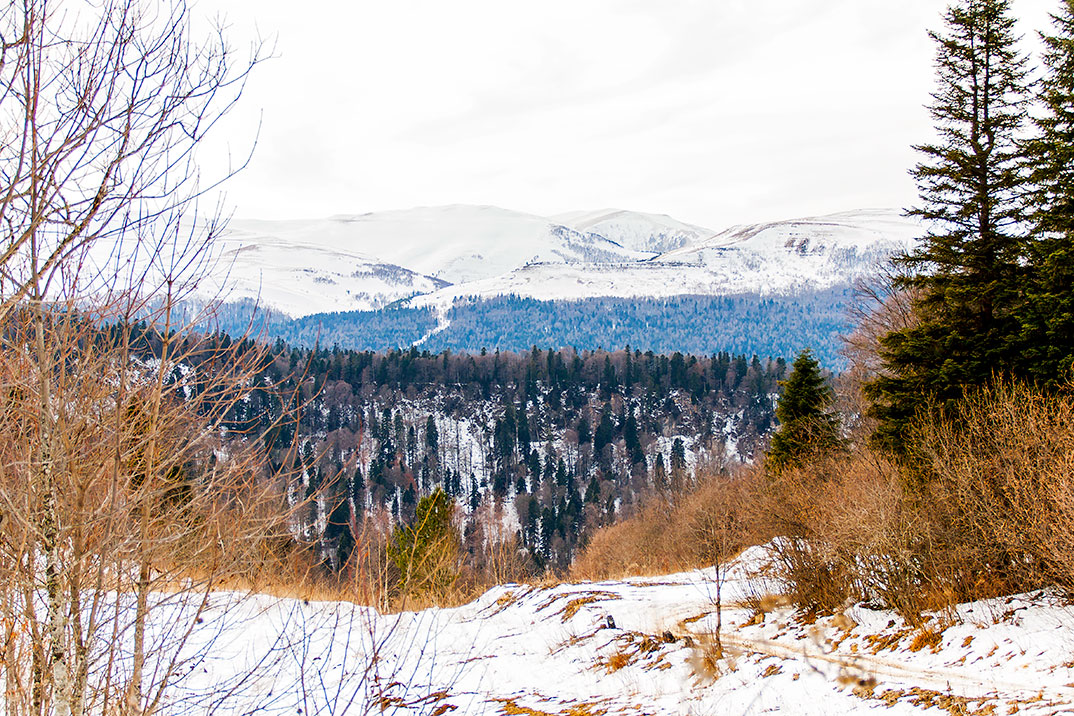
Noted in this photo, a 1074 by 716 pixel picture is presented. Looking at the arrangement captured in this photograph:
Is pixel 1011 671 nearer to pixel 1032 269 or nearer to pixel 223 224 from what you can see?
pixel 223 224

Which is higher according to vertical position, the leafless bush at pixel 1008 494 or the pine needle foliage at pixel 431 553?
the leafless bush at pixel 1008 494

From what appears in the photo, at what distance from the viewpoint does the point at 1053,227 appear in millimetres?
15695

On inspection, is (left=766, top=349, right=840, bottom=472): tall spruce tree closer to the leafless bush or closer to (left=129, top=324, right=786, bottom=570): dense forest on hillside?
the leafless bush

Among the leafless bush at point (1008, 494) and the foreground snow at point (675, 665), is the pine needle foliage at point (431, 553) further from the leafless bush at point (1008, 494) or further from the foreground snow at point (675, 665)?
the leafless bush at point (1008, 494)

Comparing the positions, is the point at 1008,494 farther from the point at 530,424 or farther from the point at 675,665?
the point at 530,424

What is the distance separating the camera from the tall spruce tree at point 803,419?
2778cm

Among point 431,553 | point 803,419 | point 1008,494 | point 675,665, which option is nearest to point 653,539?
point 803,419

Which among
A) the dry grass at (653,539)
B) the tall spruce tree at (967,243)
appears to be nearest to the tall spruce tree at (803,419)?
the dry grass at (653,539)

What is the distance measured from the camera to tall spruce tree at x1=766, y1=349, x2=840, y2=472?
27.8m

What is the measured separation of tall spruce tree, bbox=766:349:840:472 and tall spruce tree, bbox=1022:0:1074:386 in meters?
12.1

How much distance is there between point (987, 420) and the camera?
48.8ft

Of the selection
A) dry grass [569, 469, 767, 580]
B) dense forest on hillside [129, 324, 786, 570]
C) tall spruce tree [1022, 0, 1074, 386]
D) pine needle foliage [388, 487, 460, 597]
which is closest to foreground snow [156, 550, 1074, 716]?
pine needle foliage [388, 487, 460, 597]

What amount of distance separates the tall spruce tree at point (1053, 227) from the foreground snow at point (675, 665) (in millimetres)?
6740

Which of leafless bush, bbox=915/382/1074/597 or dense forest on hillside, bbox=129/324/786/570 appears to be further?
dense forest on hillside, bbox=129/324/786/570
